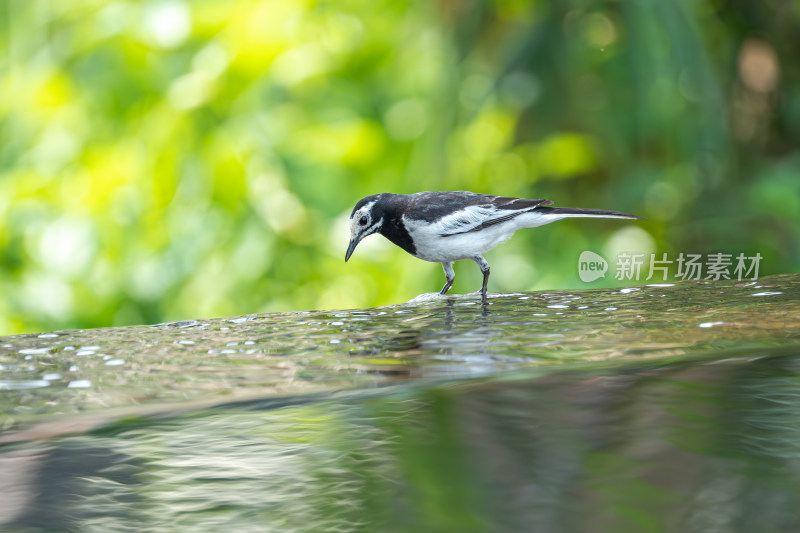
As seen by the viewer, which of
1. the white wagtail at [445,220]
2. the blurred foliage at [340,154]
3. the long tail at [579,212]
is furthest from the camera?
the blurred foliage at [340,154]

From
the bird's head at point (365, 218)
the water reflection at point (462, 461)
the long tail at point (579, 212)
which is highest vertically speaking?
the bird's head at point (365, 218)

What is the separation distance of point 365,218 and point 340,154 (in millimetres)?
1277

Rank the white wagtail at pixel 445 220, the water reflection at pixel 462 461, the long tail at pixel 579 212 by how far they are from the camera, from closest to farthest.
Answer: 1. the water reflection at pixel 462 461
2. the long tail at pixel 579 212
3. the white wagtail at pixel 445 220

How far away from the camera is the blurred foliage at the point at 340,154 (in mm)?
3418

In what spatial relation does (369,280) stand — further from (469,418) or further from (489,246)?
(469,418)

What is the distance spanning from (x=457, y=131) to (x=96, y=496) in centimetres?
280

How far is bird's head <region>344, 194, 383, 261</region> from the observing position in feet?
7.73

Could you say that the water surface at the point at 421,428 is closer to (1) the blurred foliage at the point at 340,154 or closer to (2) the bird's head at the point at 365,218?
(2) the bird's head at the point at 365,218

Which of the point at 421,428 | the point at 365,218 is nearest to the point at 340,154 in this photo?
the point at 365,218

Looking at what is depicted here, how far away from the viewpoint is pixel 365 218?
2.37m

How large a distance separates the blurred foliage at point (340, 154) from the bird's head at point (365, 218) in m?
0.94

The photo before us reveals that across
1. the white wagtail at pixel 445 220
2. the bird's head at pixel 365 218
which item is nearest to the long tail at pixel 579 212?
the white wagtail at pixel 445 220

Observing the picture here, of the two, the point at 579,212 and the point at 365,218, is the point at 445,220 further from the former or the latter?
the point at 579,212

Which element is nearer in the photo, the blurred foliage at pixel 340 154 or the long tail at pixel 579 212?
the long tail at pixel 579 212
